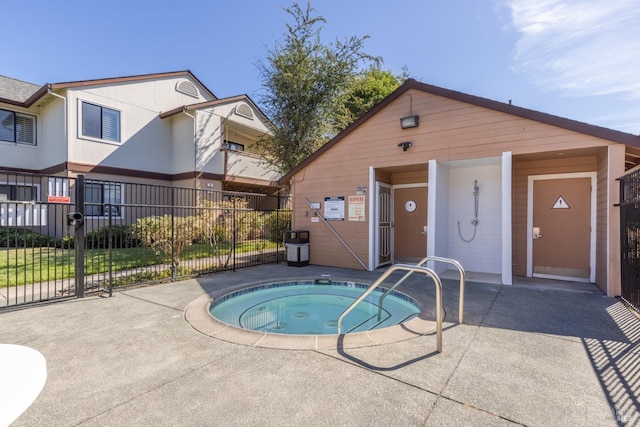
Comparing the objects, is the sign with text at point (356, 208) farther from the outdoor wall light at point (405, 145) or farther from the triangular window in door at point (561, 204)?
the triangular window in door at point (561, 204)

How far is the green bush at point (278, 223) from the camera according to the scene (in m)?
12.0

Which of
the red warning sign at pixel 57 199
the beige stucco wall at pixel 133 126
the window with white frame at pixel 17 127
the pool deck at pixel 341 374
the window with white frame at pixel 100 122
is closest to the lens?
the pool deck at pixel 341 374

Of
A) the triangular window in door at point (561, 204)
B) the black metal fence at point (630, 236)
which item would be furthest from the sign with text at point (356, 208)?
the black metal fence at point (630, 236)

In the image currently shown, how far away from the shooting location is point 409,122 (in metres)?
7.24

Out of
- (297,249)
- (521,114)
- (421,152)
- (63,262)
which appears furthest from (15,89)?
(521,114)

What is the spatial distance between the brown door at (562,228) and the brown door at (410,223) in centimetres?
262

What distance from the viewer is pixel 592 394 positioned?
2.40 m

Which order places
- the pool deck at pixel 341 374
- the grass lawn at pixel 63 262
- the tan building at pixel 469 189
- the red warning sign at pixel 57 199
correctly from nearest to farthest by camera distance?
1. the pool deck at pixel 341 374
2. the red warning sign at pixel 57 199
3. the tan building at pixel 469 189
4. the grass lawn at pixel 63 262

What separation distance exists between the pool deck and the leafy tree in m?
10.3

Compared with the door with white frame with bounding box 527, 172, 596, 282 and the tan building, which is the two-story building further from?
the door with white frame with bounding box 527, 172, 596, 282

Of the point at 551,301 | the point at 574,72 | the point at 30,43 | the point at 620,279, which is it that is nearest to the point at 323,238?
A: the point at 551,301

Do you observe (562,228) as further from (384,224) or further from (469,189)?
(384,224)

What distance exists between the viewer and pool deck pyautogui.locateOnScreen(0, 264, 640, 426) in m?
2.16

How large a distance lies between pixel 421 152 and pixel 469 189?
184 centimetres
